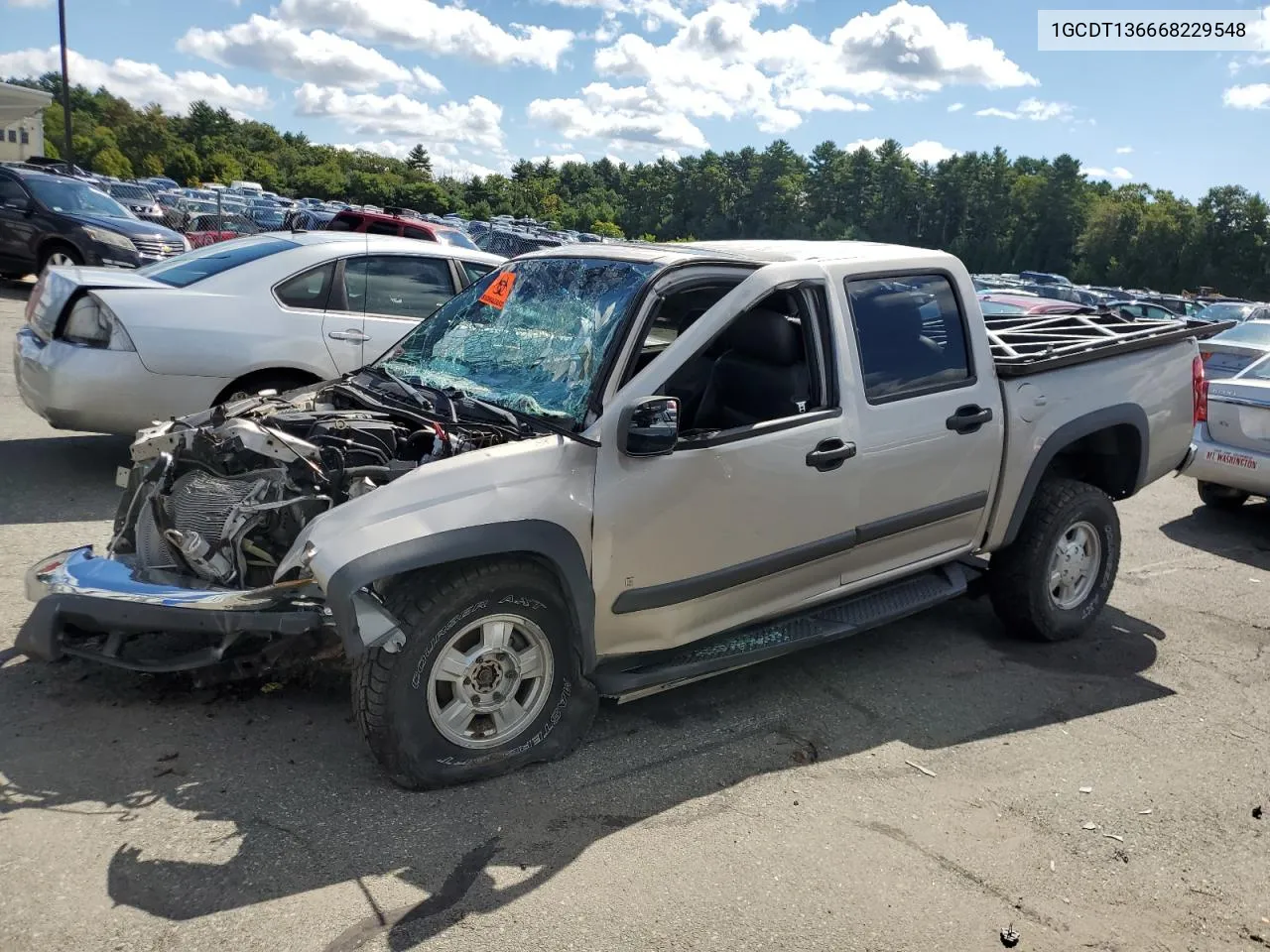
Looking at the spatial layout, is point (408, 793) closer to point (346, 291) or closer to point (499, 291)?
point (499, 291)

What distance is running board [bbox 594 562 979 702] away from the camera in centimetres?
377

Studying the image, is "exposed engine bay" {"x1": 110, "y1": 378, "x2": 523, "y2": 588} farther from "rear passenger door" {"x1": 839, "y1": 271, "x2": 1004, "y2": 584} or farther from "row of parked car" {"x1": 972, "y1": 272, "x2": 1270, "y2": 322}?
"row of parked car" {"x1": 972, "y1": 272, "x2": 1270, "y2": 322}

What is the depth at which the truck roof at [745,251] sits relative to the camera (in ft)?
13.6

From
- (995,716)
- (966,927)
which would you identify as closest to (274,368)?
(995,716)

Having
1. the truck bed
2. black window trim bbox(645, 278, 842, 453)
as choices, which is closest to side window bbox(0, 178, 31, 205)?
the truck bed

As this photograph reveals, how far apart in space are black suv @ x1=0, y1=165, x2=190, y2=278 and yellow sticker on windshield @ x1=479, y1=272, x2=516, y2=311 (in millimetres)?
11782

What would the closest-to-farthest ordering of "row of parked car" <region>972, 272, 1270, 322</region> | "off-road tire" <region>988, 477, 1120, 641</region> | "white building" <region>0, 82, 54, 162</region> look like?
1. "off-road tire" <region>988, 477, 1120, 641</region>
2. "row of parked car" <region>972, 272, 1270, 322</region>
3. "white building" <region>0, 82, 54, 162</region>

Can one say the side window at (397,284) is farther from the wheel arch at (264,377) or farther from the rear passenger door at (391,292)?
the wheel arch at (264,377)

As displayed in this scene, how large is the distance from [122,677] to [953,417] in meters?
3.67

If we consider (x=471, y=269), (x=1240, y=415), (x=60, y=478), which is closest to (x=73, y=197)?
(x=60, y=478)

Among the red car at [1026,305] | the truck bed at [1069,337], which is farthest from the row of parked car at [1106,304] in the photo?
the truck bed at [1069,337]

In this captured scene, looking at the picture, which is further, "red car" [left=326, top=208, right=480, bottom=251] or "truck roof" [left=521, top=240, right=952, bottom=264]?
"red car" [left=326, top=208, right=480, bottom=251]

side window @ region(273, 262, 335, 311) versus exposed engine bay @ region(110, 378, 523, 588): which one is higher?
side window @ region(273, 262, 335, 311)

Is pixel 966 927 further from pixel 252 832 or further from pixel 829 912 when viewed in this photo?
pixel 252 832
